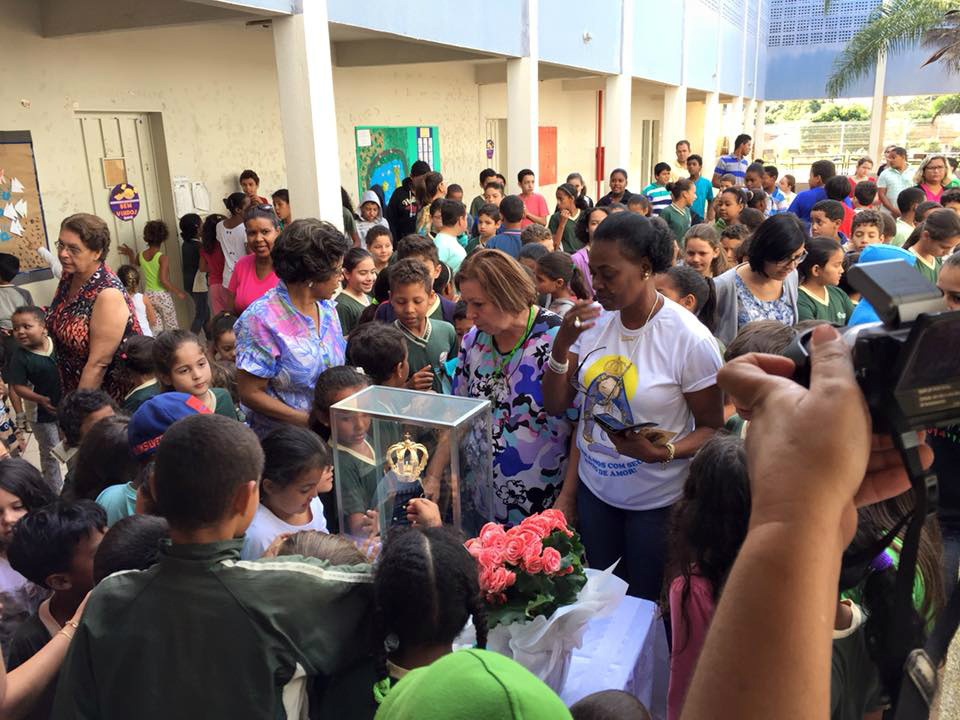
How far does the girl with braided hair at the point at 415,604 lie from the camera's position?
157 centimetres

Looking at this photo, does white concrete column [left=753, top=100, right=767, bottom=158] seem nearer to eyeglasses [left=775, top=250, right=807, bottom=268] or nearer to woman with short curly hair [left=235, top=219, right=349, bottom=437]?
eyeglasses [left=775, top=250, right=807, bottom=268]

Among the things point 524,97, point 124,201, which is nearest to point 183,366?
point 124,201

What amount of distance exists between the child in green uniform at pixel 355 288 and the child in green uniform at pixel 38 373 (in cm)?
167

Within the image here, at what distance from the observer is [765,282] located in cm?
407

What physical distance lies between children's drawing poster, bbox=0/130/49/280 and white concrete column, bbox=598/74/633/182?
977cm

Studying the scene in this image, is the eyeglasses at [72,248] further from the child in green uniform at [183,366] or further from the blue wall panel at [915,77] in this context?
the blue wall panel at [915,77]

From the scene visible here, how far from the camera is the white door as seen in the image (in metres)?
7.17

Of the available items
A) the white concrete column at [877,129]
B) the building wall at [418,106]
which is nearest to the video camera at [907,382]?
the building wall at [418,106]

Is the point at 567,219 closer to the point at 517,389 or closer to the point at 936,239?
the point at 936,239

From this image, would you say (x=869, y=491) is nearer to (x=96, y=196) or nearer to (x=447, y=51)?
(x=96, y=196)

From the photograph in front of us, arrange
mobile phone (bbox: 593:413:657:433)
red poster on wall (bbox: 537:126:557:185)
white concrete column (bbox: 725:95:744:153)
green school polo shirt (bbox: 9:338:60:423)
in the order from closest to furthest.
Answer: mobile phone (bbox: 593:413:657:433)
green school polo shirt (bbox: 9:338:60:423)
red poster on wall (bbox: 537:126:557:185)
white concrete column (bbox: 725:95:744:153)

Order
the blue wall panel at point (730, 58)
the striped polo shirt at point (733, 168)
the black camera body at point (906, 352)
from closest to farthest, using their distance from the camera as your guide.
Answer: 1. the black camera body at point (906, 352)
2. the striped polo shirt at point (733, 168)
3. the blue wall panel at point (730, 58)

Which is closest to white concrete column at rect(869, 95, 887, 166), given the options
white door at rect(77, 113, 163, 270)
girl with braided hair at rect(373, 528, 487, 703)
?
white door at rect(77, 113, 163, 270)

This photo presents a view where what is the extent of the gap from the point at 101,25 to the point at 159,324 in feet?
8.40
